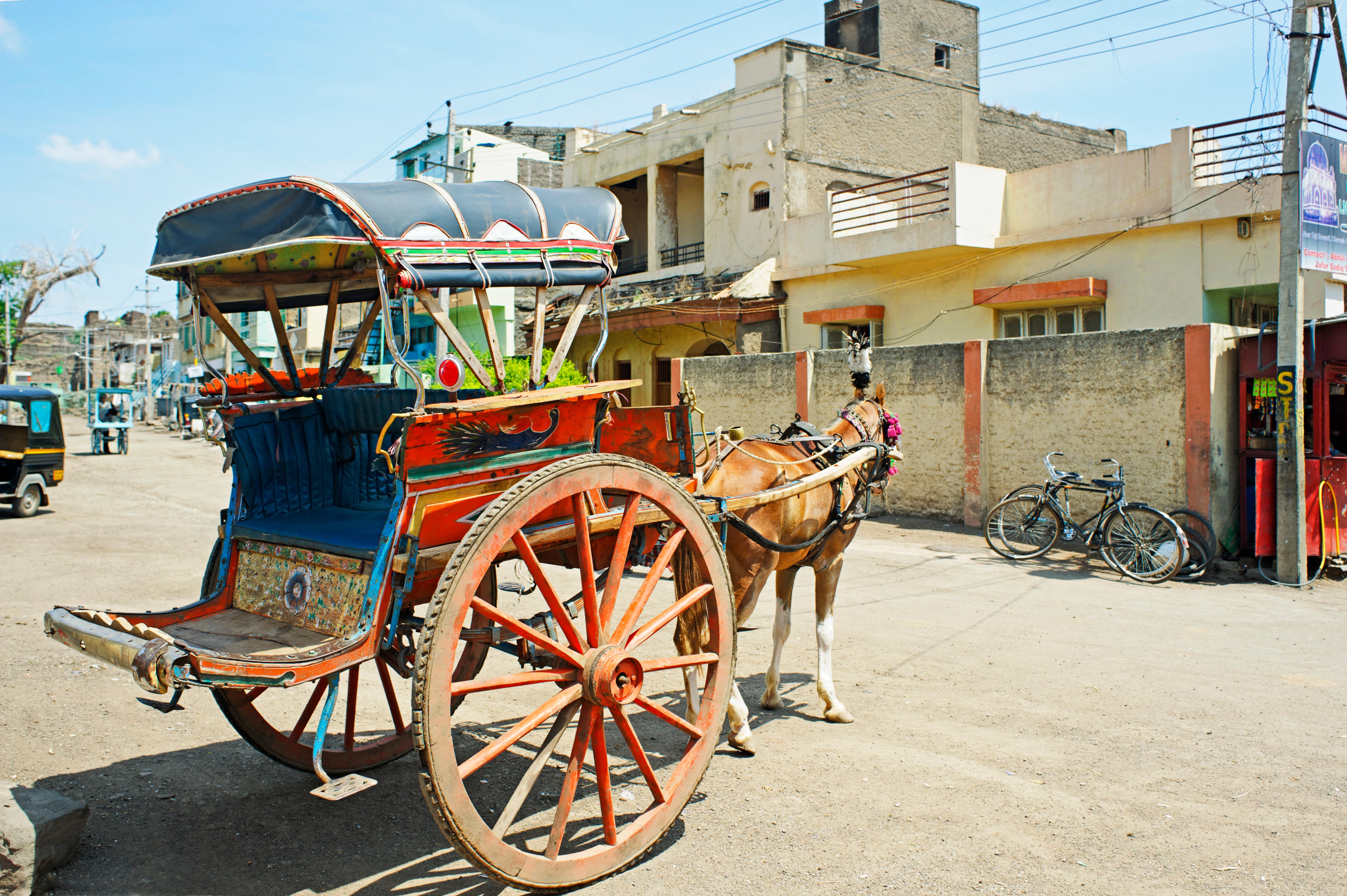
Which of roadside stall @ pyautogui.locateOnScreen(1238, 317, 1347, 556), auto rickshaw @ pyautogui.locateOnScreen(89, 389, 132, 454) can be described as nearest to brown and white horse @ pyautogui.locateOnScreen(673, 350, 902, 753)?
roadside stall @ pyautogui.locateOnScreen(1238, 317, 1347, 556)

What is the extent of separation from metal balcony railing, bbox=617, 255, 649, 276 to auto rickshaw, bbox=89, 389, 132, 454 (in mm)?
16128

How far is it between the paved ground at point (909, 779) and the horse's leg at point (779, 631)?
119 mm

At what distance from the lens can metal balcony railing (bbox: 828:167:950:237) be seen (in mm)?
17109

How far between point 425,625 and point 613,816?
1098 mm

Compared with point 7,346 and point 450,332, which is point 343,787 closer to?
point 450,332

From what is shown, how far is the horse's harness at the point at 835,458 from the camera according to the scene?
503 cm

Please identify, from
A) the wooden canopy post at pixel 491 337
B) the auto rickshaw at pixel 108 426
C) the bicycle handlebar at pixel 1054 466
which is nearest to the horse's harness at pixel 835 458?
the wooden canopy post at pixel 491 337

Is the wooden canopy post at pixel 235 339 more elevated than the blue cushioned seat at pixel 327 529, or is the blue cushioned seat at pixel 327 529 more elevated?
the wooden canopy post at pixel 235 339

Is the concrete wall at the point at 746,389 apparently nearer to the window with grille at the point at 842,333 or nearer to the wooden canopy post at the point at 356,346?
the window with grille at the point at 842,333

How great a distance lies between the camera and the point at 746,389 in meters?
16.2

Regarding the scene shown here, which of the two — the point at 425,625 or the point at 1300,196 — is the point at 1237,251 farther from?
the point at 425,625

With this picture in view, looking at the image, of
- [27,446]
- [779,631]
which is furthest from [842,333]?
[27,446]

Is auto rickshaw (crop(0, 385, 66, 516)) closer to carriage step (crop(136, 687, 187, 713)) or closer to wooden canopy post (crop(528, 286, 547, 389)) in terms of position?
carriage step (crop(136, 687, 187, 713))

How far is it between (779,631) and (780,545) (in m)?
1.09
